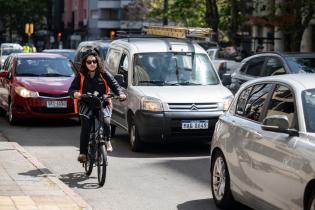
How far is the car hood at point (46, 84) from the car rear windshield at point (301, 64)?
4813 mm

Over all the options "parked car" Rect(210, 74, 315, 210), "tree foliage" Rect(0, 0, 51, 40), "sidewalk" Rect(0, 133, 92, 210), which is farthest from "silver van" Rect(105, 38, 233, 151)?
"tree foliage" Rect(0, 0, 51, 40)

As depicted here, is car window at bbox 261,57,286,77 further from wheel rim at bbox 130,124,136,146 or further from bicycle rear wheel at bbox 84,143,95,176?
bicycle rear wheel at bbox 84,143,95,176

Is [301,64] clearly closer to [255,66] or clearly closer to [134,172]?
[255,66]

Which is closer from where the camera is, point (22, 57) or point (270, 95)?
point (270, 95)

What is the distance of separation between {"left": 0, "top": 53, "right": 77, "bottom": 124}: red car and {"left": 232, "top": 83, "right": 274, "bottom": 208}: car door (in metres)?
9.21

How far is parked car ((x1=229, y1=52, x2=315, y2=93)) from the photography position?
49.8ft

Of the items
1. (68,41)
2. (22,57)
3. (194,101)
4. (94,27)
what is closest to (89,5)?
(94,27)

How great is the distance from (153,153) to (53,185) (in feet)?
13.1

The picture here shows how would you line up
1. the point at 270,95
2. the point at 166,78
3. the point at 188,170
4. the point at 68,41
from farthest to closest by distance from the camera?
the point at 68,41 → the point at 166,78 → the point at 188,170 → the point at 270,95

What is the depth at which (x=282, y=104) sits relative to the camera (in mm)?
7059

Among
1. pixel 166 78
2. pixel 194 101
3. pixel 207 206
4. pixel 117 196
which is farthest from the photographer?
pixel 166 78

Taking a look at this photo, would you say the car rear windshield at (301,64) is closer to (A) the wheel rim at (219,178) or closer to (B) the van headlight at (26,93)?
(B) the van headlight at (26,93)

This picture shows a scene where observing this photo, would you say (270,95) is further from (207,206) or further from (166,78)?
(166,78)

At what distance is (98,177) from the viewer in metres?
9.60
